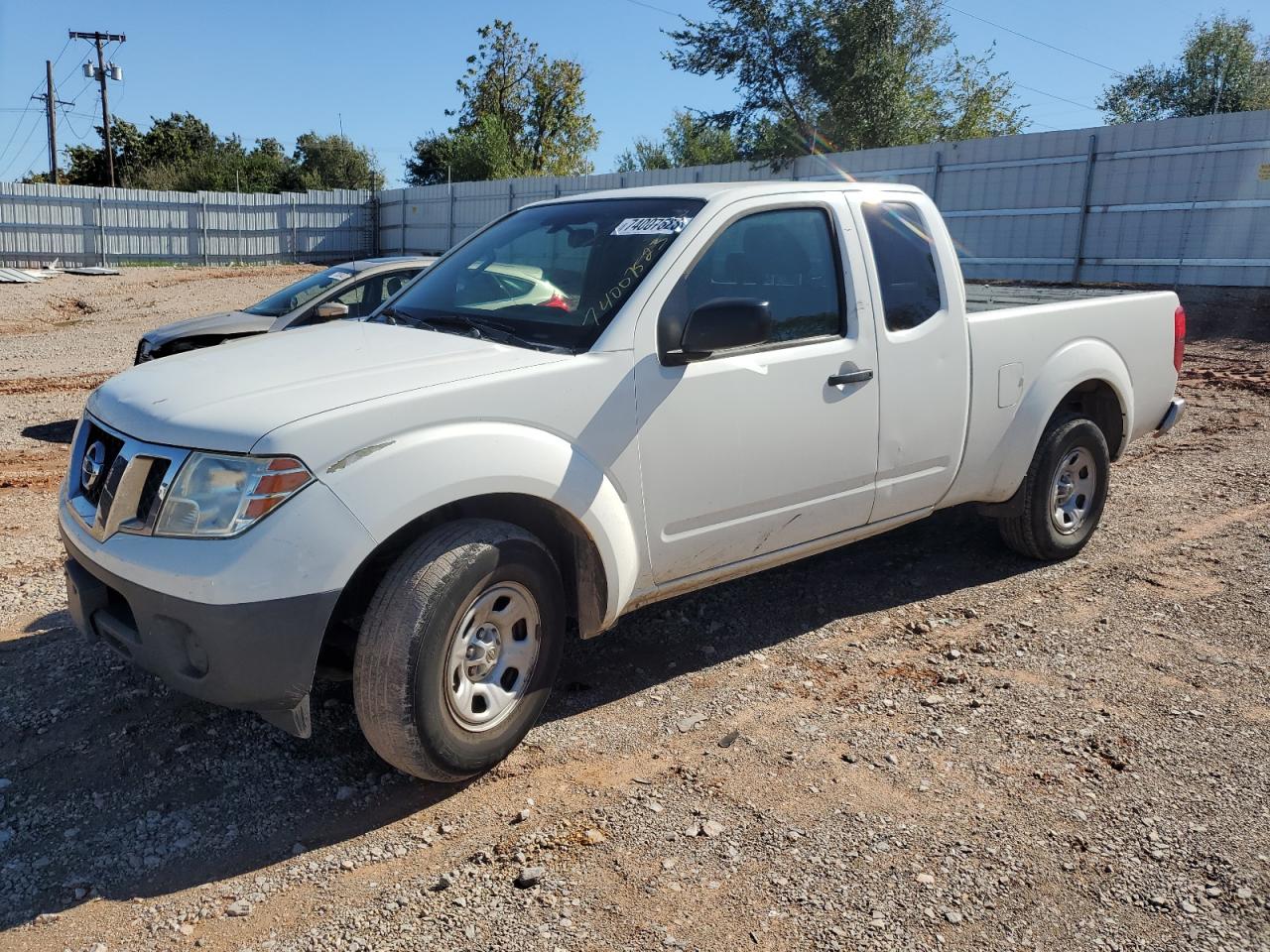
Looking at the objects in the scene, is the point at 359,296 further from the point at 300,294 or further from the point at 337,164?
the point at 337,164

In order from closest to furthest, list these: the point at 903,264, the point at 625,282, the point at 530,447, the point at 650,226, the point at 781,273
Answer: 1. the point at 530,447
2. the point at 625,282
3. the point at 650,226
4. the point at 781,273
5. the point at 903,264

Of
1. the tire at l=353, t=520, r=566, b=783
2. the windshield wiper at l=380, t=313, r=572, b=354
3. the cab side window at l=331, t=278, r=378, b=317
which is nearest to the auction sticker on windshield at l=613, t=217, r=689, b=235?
the windshield wiper at l=380, t=313, r=572, b=354

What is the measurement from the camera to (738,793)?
3.46m

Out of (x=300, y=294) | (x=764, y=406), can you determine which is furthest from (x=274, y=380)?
(x=300, y=294)

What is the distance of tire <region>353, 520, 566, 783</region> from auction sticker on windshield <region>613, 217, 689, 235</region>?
1373 millimetres

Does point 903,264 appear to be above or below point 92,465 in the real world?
above

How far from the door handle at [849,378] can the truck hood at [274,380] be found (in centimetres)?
130

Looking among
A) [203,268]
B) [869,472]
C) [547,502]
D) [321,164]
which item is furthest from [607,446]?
[321,164]

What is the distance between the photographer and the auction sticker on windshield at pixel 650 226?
4.01m

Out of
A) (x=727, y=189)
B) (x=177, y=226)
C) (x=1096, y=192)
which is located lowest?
(x=727, y=189)

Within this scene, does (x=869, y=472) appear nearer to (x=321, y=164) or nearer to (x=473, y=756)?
(x=473, y=756)

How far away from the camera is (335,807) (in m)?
3.38

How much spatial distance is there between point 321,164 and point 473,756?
6114 centimetres

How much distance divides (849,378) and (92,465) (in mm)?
2890
